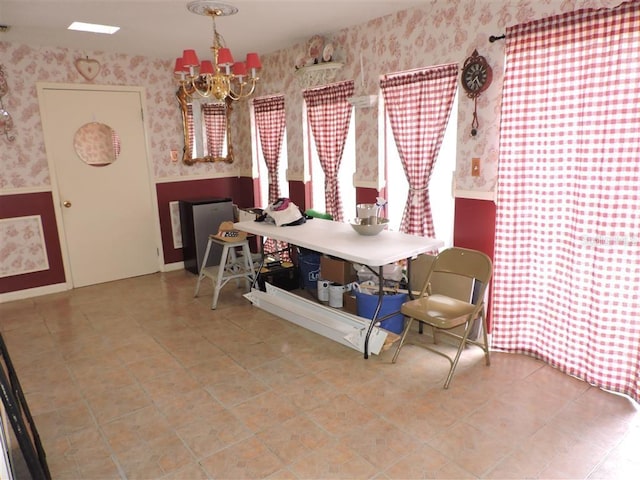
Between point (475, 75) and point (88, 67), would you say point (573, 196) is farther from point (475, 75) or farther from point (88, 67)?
point (88, 67)

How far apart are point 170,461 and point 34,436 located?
63 centimetres

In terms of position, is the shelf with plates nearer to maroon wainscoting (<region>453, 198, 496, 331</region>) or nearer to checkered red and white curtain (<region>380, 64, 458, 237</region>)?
checkered red and white curtain (<region>380, 64, 458, 237</region>)

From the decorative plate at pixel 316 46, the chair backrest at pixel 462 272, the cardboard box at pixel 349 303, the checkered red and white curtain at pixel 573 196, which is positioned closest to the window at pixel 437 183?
the chair backrest at pixel 462 272

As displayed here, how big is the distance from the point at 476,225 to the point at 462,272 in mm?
455

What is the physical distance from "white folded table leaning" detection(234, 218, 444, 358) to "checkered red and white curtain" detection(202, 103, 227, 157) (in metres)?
2.00

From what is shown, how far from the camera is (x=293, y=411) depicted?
2.62 meters

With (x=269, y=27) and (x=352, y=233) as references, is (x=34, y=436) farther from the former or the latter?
(x=269, y=27)

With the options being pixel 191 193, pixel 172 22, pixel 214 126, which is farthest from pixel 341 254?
pixel 214 126

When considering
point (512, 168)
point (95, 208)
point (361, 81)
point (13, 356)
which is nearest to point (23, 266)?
point (95, 208)

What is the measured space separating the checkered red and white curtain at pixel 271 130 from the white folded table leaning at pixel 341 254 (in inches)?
57.3

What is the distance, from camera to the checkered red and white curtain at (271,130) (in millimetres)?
5191

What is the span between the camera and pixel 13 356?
3.41 m

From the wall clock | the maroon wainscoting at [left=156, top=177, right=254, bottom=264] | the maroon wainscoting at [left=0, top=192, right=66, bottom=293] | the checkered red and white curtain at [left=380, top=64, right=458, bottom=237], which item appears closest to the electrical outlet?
the wall clock

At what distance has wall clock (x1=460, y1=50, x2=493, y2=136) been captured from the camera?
3088 millimetres
